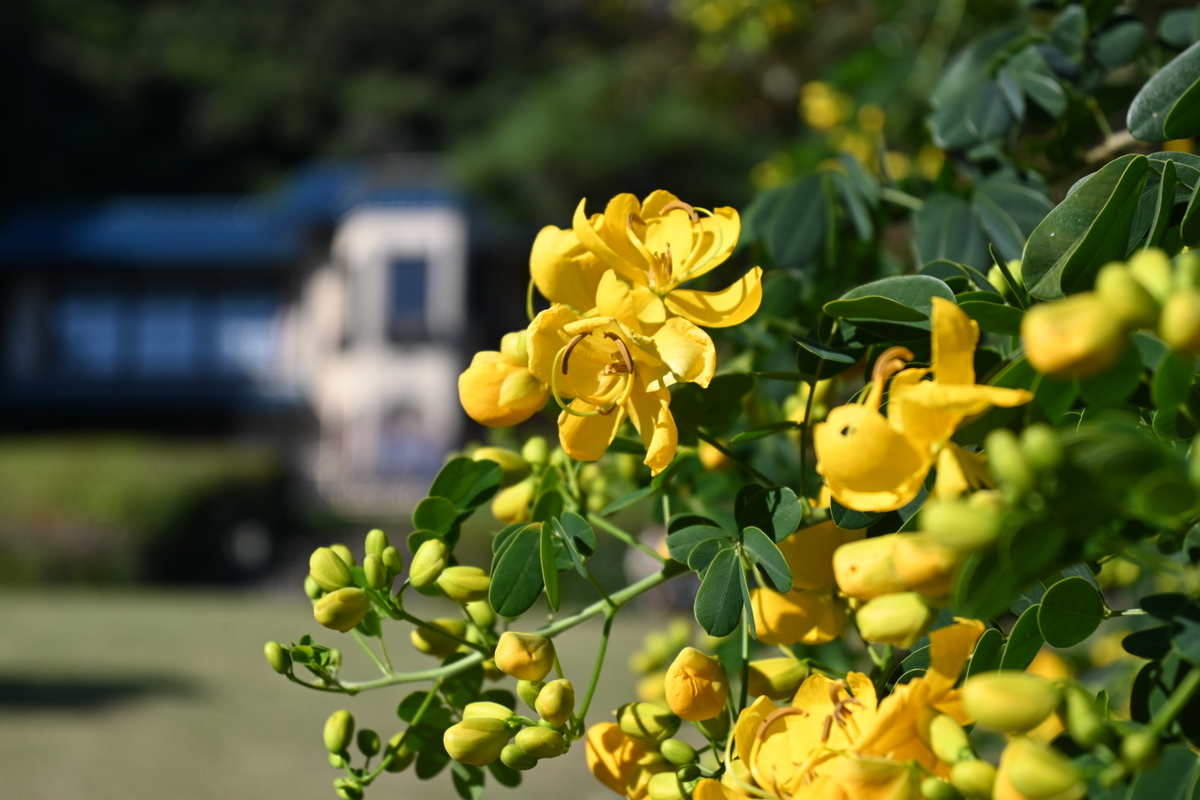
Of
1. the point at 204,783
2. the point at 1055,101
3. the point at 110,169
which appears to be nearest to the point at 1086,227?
the point at 1055,101

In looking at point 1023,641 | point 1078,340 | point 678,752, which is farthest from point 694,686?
point 1078,340

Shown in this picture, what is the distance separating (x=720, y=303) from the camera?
0.47m

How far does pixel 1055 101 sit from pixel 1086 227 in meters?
0.41

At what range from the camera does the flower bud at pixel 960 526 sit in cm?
28

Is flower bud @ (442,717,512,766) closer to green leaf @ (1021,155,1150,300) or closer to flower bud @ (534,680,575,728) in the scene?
flower bud @ (534,680,575,728)

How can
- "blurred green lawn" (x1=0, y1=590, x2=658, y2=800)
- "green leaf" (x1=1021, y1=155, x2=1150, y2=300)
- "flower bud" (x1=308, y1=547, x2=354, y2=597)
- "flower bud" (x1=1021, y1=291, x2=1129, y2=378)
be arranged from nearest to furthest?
"flower bud" (x1=1021, y1=291, x2=1129, y2=378)
"green leaf" (x1=1021, y1=155, x2=1150, y2=300)
"flower bud" (x1=308, y1=547, x2=354, y2=597)
"blurred green lawn" (x1=0, y1=590, x2=658, y2=800)

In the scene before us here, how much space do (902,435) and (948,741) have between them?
0.10 m

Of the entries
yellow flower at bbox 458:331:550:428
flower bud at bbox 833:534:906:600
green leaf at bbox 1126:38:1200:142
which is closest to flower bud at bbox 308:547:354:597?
yellow flower at bbox 458:331:550:428

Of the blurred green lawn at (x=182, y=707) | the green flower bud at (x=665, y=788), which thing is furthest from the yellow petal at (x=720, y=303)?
the blurred green lawn at (x=182, y=707)

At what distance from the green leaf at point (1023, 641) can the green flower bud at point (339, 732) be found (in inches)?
13.4

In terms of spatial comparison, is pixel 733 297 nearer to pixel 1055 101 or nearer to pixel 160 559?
pixel 1055 101

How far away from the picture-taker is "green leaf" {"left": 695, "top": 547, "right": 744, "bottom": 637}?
0.48 m

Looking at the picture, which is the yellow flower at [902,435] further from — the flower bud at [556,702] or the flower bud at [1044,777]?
the flower bud at [556,702]

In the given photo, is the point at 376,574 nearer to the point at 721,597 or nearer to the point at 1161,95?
the point at 721,597
